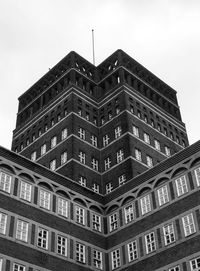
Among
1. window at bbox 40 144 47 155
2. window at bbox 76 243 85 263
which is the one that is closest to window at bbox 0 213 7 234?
window at bbox 76 243 85 263

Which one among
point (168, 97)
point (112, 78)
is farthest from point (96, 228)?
point (168, 97)

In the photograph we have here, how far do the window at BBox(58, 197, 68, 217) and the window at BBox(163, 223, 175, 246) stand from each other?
452 inches

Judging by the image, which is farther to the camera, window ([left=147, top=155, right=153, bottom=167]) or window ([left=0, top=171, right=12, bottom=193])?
window ([left=147, top=155, right=153, bottom=167])

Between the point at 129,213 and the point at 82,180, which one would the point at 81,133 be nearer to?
the point at 82,180

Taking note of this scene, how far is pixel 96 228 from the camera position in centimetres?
5597

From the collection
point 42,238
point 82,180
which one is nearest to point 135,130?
point 82,180

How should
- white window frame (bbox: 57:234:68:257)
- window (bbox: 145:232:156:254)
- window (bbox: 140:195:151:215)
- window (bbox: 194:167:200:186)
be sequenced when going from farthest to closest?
window (bbox: 140:195:151:215) → white window frame (bbox: 57:234:68:257) → window (bbox: 145:232:156:254) → window (bbox: 194:167:200:186)

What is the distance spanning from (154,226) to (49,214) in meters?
11.4

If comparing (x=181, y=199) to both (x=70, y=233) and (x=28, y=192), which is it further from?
(x=28, y=192)

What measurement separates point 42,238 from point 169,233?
1311cm

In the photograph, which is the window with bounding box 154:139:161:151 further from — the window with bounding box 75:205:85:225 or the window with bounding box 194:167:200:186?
the window with bounding box 194:167:200:186

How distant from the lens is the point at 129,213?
54.5 meters

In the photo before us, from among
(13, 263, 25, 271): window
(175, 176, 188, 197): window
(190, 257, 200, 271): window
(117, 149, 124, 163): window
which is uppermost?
(117, 149, 124, 163): window

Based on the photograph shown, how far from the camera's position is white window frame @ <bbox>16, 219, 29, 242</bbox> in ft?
153
